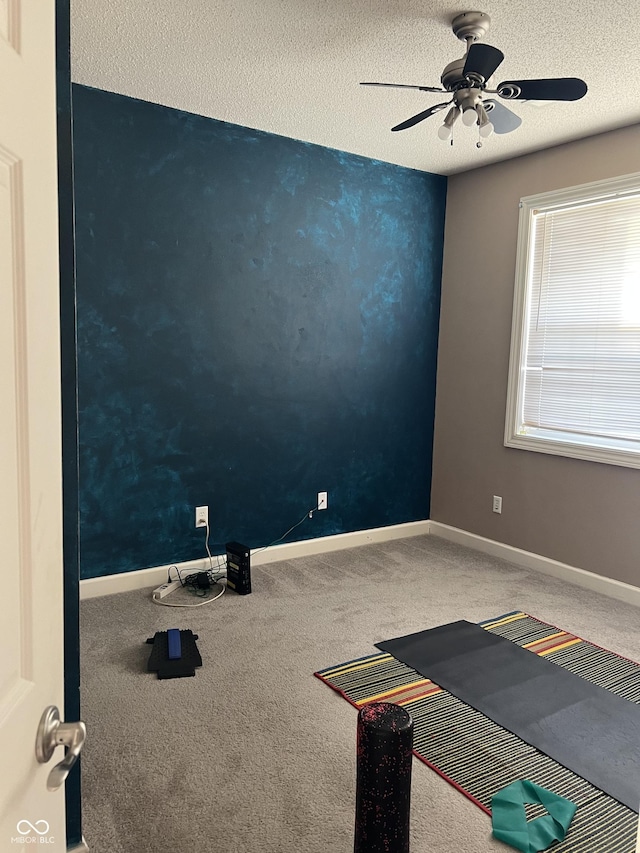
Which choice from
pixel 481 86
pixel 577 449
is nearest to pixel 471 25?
pixel 481 86

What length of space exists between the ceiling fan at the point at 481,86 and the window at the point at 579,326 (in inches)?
52.1

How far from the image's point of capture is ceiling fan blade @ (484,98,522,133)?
97.6 inches

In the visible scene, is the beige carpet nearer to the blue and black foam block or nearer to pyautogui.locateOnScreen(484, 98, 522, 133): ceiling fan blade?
the blue and black foam block

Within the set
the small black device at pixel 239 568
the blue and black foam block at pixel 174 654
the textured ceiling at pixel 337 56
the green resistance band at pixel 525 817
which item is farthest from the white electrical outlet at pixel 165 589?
the textured ceiling at pixel 337 56

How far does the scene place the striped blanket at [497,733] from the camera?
1.84 meters

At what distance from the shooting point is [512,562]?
4145 millimetres

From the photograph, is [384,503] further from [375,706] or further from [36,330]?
[36,330]

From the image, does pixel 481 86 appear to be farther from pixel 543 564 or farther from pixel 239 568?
pixel 543 564

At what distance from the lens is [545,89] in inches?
87.4

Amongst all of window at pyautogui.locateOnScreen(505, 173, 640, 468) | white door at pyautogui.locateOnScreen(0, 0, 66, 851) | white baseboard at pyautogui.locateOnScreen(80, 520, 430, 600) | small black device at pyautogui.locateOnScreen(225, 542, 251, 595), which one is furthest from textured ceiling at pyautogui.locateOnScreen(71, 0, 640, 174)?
white baseboard at pyautogui.locateOnScreen(80, 520, 430, 600)

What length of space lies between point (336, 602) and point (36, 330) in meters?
2.90

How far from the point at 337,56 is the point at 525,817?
2.96 m

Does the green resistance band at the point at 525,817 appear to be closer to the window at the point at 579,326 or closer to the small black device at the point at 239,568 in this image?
the small black device at the point at 239,568

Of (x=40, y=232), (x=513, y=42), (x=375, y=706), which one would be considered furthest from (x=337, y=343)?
(x=40, y=232)
